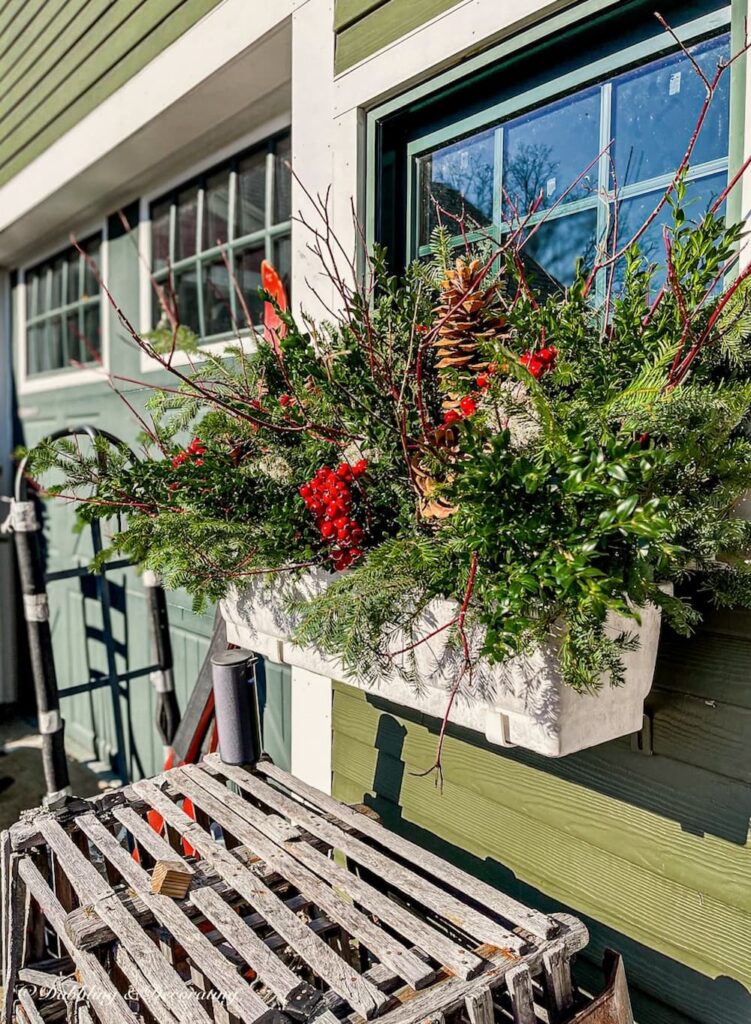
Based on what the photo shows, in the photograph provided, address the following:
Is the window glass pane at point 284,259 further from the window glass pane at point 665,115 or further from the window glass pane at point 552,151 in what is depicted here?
the window glass pane at point 665,115

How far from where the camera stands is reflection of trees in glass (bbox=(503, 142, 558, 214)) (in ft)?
5.18

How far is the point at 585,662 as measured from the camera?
950mm

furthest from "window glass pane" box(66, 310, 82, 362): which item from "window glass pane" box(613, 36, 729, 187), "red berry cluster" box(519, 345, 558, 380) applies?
"red berry cluster" box(519, 345, 558, 380)

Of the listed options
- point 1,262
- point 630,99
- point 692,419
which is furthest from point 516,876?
point 1,262

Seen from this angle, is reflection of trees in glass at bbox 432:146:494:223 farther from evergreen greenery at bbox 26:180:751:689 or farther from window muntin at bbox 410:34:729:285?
evergreen greenery at bbox 26:180:751:689

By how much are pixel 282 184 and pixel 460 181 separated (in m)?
1.11

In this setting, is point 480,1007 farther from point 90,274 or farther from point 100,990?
point 90,274

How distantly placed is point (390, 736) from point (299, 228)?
1260 millimetres

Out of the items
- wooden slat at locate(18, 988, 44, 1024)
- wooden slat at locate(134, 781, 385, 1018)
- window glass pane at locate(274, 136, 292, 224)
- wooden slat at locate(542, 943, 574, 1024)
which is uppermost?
window glass pane at locate(274, 136, 292, 224)

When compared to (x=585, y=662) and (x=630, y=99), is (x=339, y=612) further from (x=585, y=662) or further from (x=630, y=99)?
(x=630, y=99)

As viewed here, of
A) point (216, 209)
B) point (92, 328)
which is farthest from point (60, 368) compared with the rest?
point (216, 209)

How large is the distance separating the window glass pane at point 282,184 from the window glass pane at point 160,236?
0.74 meters

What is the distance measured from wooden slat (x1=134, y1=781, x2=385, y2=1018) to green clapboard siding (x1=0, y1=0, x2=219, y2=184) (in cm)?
225

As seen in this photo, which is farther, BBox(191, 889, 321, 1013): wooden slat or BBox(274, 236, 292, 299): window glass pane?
BBox(274, 236, 292, 299): window glass pane
